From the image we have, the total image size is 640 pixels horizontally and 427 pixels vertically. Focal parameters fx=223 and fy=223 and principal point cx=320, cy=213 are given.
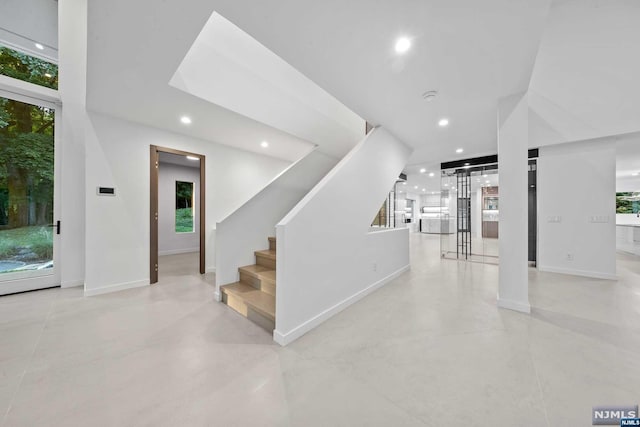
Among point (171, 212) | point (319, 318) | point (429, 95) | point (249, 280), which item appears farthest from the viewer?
point (171, 212)

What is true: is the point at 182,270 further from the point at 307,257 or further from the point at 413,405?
the point at 413,405

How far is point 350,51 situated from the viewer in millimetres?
1916

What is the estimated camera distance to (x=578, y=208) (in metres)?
4.38

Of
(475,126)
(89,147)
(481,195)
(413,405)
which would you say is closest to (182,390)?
(413,405)

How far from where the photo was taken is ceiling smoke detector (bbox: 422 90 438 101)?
252 cm

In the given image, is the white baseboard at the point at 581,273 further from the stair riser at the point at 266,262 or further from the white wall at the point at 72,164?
the white wall at the point at 72,164

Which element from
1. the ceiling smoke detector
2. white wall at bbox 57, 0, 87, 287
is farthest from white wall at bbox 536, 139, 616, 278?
white wall at bbox 57, 0, 87, 287

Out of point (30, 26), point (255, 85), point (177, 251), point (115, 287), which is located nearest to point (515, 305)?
point (255, 85)

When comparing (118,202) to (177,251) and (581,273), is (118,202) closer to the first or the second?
(177,251)

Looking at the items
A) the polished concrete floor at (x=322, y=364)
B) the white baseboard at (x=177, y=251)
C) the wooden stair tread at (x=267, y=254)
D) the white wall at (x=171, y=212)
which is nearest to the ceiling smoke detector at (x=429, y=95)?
the polished concrete floor at (x=322, y=364)

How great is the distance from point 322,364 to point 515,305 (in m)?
2.52

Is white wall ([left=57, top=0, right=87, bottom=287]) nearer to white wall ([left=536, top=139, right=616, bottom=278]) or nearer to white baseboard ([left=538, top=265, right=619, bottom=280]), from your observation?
white wall ([left=536, top=139, right=616, bottom=278])

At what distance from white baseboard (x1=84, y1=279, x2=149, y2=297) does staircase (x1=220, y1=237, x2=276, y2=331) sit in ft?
5.36

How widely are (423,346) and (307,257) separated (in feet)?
4.31
